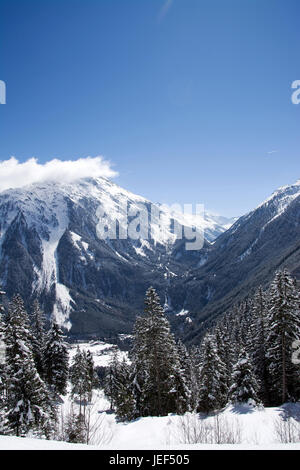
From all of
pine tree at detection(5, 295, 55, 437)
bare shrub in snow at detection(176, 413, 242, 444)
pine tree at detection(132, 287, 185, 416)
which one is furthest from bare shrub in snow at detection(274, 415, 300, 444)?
pine tree at detection(5, 295, 55, 437)

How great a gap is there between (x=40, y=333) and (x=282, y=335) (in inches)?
1266

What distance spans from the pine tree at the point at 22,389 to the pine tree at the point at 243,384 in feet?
53.8

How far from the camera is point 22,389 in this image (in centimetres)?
2247

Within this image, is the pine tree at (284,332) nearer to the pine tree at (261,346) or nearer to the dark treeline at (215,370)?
the dark treeline at (215,370)

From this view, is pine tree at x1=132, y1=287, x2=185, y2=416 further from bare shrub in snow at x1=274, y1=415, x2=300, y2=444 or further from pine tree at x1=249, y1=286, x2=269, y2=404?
bare shrub in snow at x1=274, y1=415, x2=300, y2=444

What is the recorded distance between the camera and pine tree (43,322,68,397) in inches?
1513

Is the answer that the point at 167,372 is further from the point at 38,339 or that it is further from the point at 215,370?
the point at 38,339

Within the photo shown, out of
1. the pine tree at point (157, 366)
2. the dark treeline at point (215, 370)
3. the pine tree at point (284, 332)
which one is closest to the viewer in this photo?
the pine tree at point (284, 332)

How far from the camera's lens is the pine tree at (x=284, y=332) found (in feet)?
87.4

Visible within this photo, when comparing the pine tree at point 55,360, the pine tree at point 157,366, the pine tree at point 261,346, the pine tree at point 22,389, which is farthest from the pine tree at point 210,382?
the pine tree at point 55,360

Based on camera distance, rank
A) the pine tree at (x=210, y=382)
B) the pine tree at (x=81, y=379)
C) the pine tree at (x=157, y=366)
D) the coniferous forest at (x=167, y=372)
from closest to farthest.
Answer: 1. the pine tree at (x=81, y=379)
2. the coniferous forest at (x=167, y=372)
3. the pine tree at (x=210, y=382)
4. the pine tree at (x=157, y=366)
